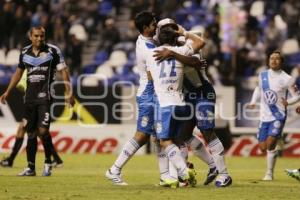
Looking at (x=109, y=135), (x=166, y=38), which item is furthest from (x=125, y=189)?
(x=109, y=135)

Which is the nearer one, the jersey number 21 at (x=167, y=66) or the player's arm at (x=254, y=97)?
the jersey number 21 at (x=167, y=66)

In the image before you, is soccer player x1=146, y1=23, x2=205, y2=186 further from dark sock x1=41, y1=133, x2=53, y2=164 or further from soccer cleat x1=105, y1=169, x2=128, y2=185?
dark sock x1=41, y1=133, x2=53, y2=164

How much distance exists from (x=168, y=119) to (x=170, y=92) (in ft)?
1.22

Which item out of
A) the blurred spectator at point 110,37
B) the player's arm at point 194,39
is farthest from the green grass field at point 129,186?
the blurred spectator at point 110,37

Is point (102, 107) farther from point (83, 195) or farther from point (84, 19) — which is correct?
point (83, 195)

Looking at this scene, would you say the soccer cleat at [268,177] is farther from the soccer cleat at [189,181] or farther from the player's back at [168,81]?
the player's back at [168,81]

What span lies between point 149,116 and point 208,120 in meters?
0.84

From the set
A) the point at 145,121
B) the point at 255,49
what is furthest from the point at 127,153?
the point at 255,49

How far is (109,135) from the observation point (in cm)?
2409

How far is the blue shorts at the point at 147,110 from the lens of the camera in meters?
13.5

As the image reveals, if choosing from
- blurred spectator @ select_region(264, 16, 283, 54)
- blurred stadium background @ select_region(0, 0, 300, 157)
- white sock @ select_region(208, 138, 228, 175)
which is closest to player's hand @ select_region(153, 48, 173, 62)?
white sock @ select_region(208, 138, 228, 175)

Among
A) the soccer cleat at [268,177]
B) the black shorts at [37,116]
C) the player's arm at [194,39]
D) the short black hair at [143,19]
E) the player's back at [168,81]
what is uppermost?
the short black hair at [143,19]

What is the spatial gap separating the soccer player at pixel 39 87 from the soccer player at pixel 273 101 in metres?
3.60

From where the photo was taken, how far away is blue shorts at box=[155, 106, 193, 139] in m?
12.9
